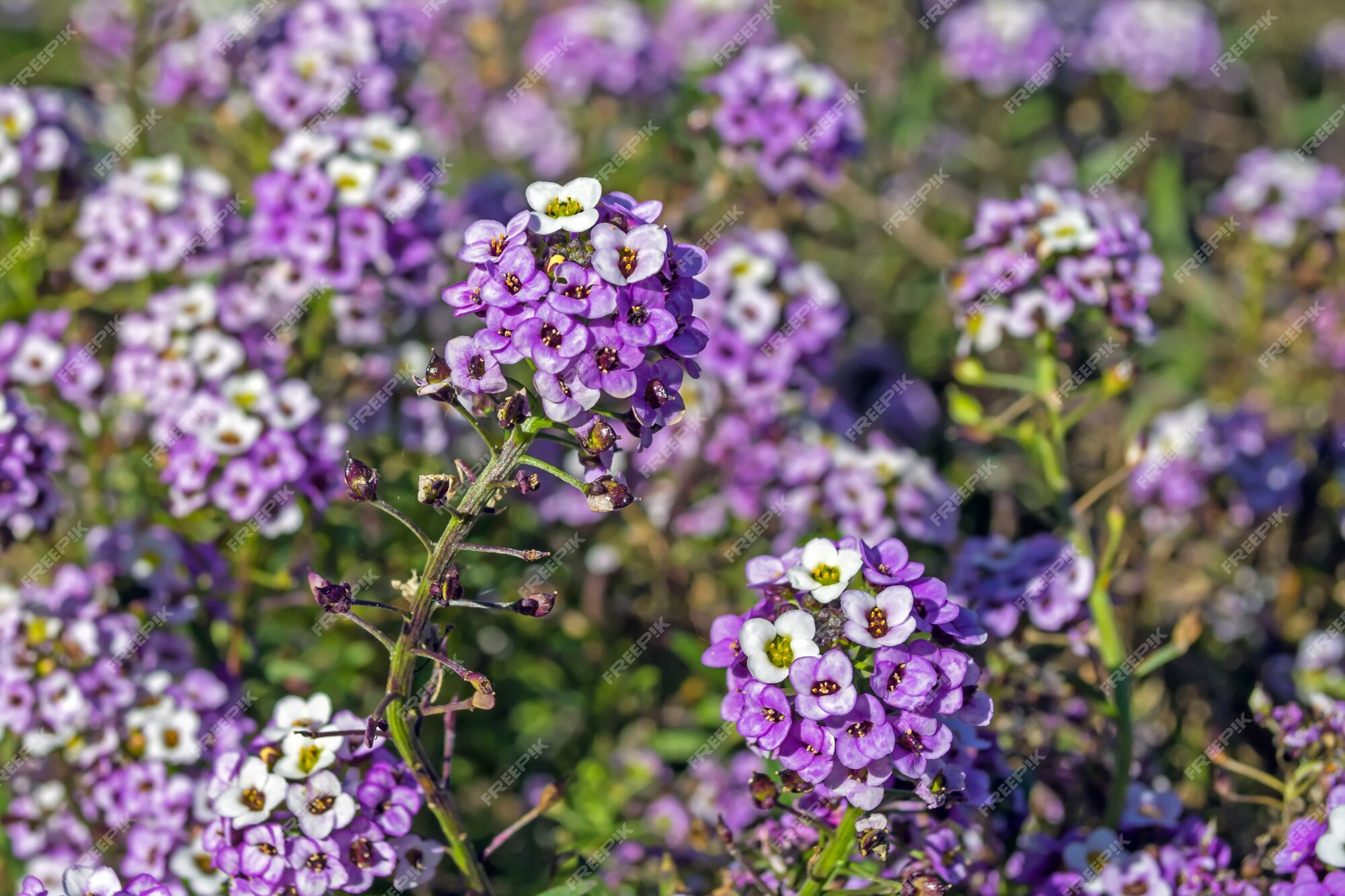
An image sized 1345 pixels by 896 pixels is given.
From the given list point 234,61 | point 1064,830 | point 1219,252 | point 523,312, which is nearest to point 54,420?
point 234,61

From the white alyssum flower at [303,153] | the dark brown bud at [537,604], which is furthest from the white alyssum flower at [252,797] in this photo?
the white alyssum flower at [303,153]

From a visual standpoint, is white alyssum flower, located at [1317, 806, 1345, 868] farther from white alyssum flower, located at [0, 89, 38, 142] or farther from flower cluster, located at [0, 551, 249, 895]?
white alyssum flower, located at [0, 89, 38, 142]

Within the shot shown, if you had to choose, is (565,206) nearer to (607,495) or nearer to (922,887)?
(607,495)

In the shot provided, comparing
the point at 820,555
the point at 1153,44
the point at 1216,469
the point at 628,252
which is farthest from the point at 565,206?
the point at 1153,44

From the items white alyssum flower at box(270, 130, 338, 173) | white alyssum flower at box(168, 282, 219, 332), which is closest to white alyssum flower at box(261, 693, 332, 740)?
white alyssum flower at box(168, 282, 219, 332)

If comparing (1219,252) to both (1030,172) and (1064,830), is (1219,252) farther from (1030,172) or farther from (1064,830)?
(1064,830)

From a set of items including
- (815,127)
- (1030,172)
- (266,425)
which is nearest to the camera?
(266,425)

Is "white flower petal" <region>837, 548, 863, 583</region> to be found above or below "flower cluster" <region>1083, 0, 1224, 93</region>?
below
